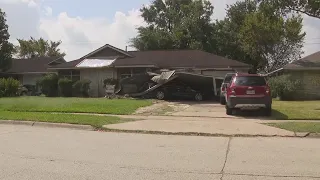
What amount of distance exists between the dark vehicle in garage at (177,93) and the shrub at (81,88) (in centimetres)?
760

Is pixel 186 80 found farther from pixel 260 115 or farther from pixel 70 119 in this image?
pixel 70 119

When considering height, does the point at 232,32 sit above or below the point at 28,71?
above

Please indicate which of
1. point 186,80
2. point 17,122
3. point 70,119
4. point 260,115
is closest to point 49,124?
point 70,119

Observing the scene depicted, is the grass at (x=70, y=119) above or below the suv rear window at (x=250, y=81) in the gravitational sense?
below

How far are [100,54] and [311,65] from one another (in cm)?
1754

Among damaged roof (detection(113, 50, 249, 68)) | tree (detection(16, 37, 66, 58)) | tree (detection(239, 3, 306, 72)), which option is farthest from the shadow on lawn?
tree (detection(16, 37, 66, 58))

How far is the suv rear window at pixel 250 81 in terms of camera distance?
16406mm

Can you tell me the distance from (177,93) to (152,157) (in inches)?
735

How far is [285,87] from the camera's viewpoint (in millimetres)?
27609

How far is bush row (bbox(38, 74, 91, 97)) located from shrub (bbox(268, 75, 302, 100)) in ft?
46.8

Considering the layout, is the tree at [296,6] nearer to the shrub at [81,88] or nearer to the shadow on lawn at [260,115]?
the shadow on lawn at [260,115]

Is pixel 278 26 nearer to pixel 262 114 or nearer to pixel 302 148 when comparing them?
pixel 262 114

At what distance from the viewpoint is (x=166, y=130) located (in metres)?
12.9

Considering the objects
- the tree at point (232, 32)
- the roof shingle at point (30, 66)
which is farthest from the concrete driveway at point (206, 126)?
the tree at point (232, 32)
